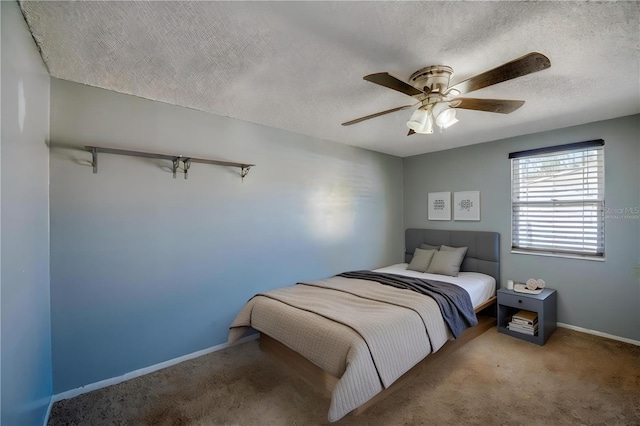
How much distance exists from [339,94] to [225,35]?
1.04 metres

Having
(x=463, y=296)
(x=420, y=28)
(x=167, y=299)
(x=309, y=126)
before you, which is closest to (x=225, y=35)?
(x=420, y=28)

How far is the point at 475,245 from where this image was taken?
3.89m

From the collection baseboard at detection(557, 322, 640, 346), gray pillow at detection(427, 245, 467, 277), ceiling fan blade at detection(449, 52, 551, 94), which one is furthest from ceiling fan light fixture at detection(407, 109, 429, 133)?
baseboard at detection(557, 322, 640, 346)

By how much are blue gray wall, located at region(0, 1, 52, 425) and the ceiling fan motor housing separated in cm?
222

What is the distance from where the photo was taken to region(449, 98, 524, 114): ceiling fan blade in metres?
1.95

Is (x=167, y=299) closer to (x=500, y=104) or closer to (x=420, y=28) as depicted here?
(x=420, y=28)

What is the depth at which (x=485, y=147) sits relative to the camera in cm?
389

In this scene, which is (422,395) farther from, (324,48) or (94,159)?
(94,159)

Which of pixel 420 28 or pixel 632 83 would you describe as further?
pixel 632 83

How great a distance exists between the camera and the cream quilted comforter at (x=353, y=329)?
1.75 meters

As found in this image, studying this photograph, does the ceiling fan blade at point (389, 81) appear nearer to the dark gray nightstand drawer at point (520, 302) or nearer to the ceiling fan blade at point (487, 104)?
the ceiling fan blade at point (487, 104)

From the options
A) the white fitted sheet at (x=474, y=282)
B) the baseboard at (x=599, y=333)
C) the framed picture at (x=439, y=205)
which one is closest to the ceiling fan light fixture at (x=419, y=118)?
the white fitted sheet at (x=474, y=282)

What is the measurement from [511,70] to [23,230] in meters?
2.77

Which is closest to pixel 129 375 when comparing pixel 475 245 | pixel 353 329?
pixel 353 329
